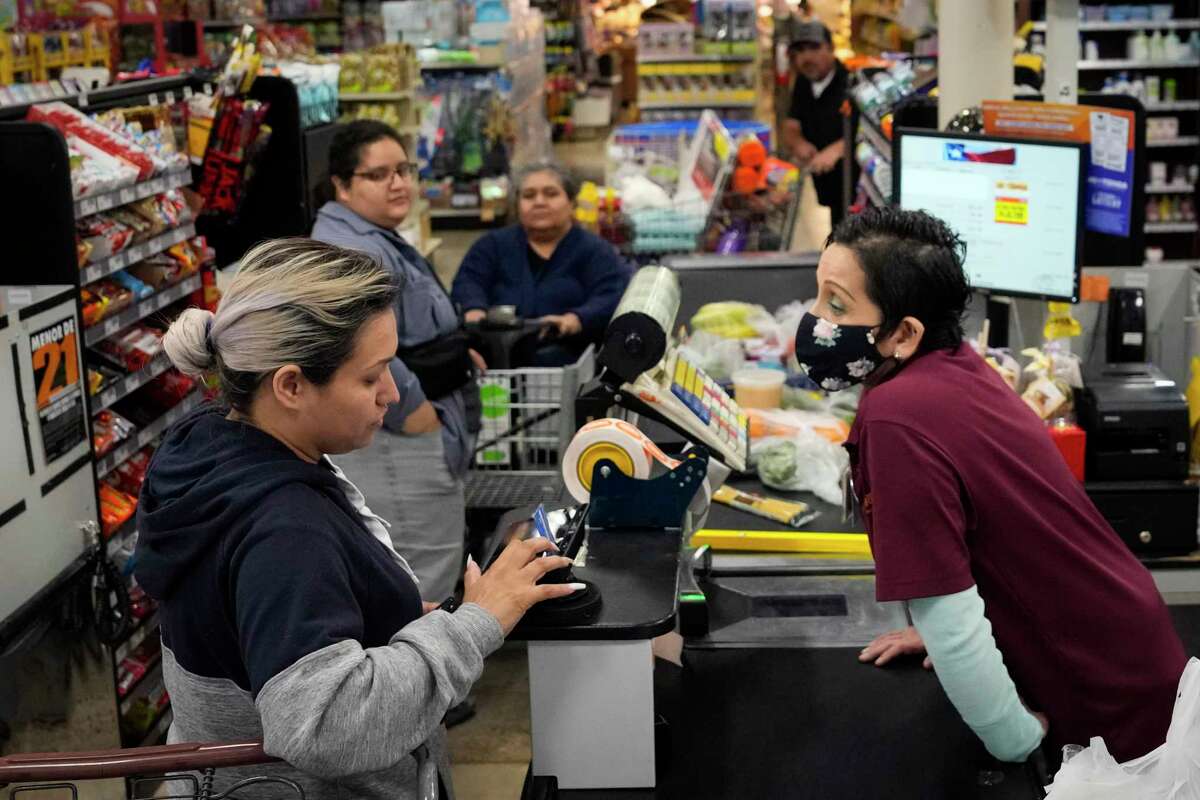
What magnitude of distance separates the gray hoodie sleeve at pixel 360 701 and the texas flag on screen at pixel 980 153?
109 inches

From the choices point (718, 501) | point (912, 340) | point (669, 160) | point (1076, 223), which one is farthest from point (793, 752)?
point (669, 160)

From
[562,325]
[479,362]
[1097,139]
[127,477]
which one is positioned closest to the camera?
[1097,139]

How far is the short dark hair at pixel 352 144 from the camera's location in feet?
13.5

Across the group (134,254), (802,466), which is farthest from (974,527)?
(134,254)

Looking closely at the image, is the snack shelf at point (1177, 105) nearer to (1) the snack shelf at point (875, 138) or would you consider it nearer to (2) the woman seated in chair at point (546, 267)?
(1) the snack shelf at point (875, 138)

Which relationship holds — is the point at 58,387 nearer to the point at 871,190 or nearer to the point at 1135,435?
the point at 1135,435

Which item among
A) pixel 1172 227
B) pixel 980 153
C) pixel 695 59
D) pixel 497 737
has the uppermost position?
pixel 695 59

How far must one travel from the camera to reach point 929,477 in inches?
80.4

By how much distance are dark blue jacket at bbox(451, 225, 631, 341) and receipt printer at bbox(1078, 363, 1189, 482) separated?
81.0 inches

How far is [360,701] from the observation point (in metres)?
1.58

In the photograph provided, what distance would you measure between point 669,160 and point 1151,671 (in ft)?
16.5

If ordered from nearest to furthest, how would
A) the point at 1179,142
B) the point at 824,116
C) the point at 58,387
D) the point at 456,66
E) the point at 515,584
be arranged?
the point at 515,584, the point at 58,387, the point at 824,116, the point at 456,66, the point at 1179,142

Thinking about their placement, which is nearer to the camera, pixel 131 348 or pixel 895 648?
pixel 895 648

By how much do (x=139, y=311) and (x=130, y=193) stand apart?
37 cm
